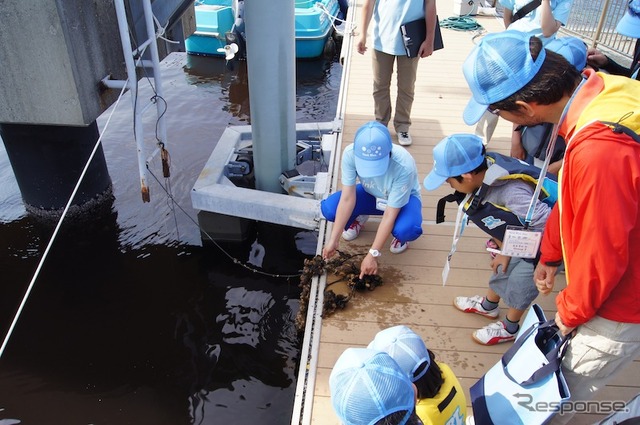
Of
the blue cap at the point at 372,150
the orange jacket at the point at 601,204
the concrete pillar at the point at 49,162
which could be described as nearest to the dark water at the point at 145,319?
the concrete pillar at the point at 49,162

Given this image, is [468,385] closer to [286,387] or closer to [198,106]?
[286,387]

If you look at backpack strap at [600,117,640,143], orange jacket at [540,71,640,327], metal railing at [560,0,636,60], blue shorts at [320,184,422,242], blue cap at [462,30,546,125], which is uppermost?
blue cap at [462,30,546,125]

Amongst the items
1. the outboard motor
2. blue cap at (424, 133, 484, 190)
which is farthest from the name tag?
the outboard motor

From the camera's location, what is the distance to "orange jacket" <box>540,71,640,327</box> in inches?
53.2

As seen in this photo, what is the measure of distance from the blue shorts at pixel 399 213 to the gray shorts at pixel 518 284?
0.79 m

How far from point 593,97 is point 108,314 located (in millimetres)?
4007

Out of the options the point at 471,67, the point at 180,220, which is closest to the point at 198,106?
the point at 180,220

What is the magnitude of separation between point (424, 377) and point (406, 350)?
15 cm

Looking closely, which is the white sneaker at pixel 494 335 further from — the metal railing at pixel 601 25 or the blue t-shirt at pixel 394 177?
the metal railing at pixel 601 25

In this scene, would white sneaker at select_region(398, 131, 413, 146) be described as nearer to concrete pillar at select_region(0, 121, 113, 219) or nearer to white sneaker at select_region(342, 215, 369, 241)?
white sneaker at select_region(342, 215, 369, 241)

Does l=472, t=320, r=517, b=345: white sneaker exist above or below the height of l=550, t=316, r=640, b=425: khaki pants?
below

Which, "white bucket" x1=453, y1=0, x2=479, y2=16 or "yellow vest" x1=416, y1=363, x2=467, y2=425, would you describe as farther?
"white bucket" x1=453, y1=0, x2=479, y2=16

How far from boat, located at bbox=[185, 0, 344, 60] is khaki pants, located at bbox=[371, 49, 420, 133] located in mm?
6494

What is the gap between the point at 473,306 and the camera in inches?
118
